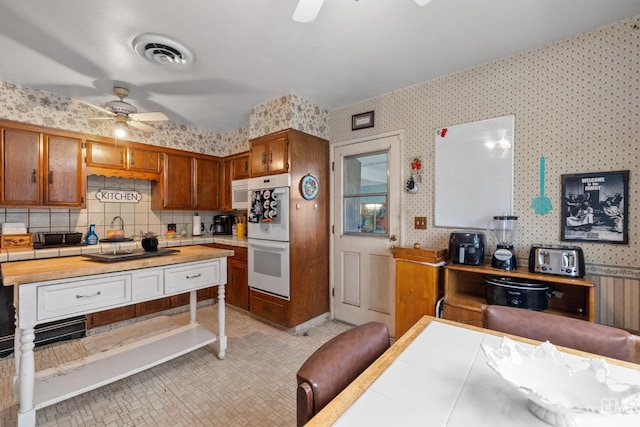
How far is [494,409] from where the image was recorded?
702mm

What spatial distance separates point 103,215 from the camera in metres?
3.38

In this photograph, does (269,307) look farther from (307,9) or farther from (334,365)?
(307,9)

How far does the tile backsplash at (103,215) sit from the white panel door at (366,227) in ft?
8.16

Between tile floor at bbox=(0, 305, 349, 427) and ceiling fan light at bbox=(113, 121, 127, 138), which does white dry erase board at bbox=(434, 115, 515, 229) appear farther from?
ceiling fan light at bbox=(113, 121, 127, 138)

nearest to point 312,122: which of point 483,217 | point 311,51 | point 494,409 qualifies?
point 311,51

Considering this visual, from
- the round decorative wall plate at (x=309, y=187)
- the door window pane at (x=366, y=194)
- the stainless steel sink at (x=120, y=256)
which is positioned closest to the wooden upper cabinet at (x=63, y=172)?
the stainless steel sink at (x=120, y=256)

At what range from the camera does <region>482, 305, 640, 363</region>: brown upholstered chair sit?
3.39 ft

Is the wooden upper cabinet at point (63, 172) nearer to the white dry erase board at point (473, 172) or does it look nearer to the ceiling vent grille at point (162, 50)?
the ceiling vent grille at point (162, 50)

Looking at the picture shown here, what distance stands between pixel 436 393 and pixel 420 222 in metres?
2.05

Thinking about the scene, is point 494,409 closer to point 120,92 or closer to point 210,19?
point 210,19

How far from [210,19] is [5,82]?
2.40 metres

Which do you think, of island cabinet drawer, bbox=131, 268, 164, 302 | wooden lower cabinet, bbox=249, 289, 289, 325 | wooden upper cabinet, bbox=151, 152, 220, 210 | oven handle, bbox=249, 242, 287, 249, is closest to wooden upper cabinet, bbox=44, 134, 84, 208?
wooden upper cabinet, bbox=151, 152, 220, 210

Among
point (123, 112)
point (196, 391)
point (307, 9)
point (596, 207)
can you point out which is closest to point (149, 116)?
point (123, 112)

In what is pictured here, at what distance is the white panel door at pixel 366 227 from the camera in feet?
9.34
